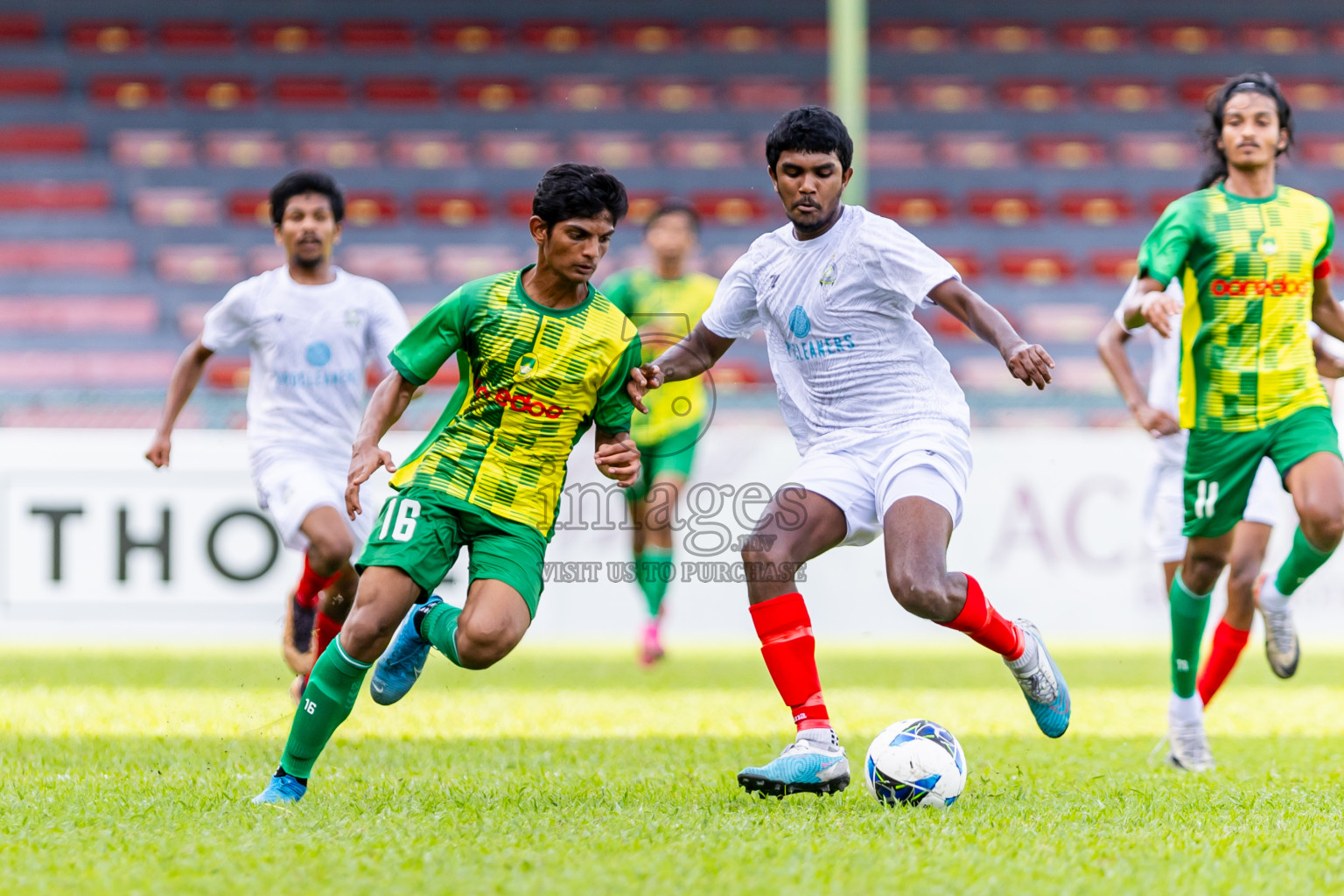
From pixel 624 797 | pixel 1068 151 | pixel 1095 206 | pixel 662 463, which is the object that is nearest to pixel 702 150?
pixel 1068 151

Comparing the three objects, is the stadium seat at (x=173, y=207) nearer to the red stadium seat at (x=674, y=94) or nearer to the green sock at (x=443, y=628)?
the red stadium seat at (x=674, y=94)

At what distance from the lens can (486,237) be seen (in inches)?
651

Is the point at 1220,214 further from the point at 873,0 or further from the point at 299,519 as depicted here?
the point at 873,0

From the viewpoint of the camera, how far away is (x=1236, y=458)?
4914 mm

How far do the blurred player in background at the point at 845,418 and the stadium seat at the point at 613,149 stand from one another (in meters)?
12.8

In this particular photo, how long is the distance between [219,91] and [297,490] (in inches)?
495

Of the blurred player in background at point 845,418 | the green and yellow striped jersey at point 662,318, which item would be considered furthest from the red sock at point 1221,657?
the green and yellow striped jersey at point 662,318

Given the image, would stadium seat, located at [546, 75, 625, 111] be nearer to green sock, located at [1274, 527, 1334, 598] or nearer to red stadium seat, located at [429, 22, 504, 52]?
red stadium seat, located at [429, 22, 504, 52]

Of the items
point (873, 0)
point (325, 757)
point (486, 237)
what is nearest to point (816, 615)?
point (325, 757)

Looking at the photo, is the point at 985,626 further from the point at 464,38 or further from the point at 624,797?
the point at 464,38

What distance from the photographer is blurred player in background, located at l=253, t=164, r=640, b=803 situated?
4.07 meters

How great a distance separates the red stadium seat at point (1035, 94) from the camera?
18.0 metres

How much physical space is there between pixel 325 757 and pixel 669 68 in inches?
558

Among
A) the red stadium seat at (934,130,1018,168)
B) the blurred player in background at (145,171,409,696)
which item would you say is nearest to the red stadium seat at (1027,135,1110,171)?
the red stadium seat at (934,130,1018,168)
